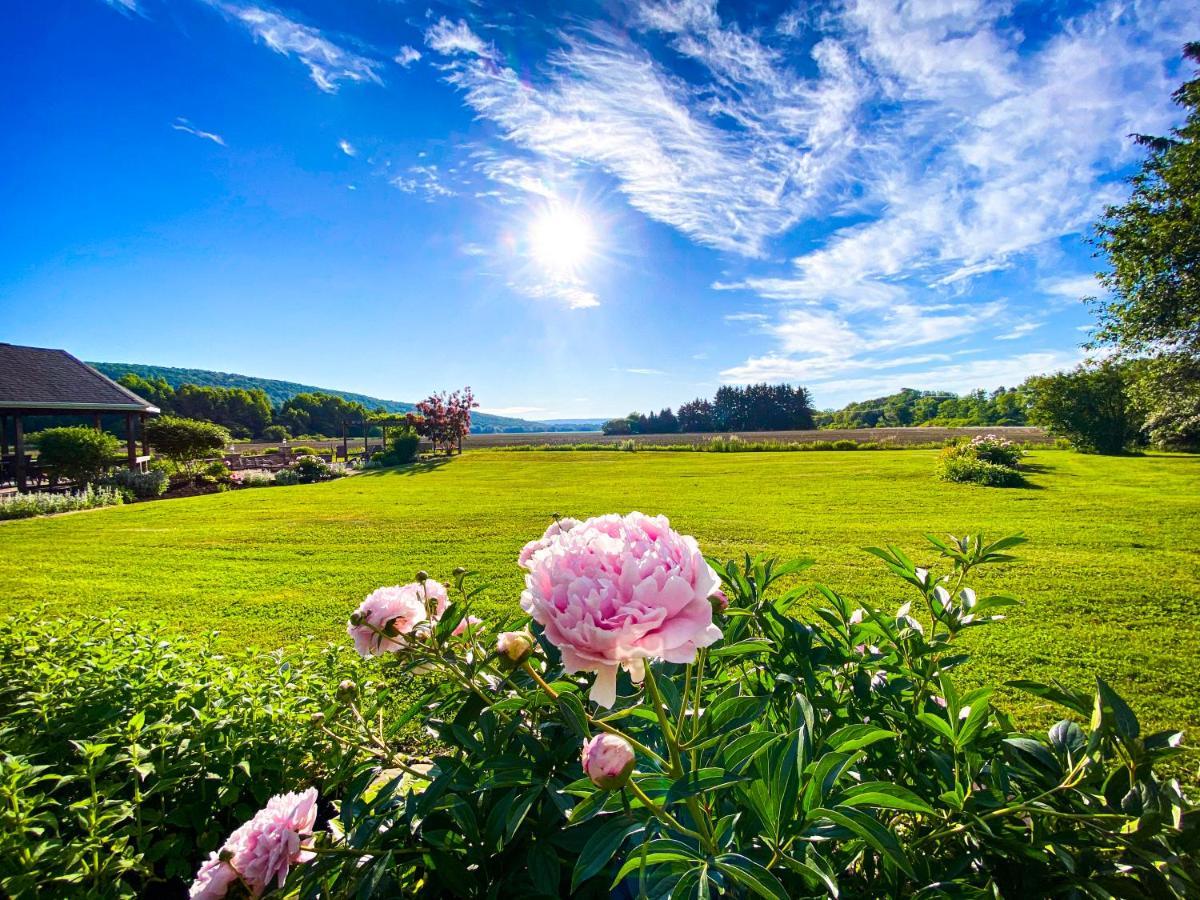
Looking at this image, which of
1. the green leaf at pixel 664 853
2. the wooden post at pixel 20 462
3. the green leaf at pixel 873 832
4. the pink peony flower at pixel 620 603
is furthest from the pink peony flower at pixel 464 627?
the wooden post at pixel 20 462

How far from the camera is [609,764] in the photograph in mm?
690

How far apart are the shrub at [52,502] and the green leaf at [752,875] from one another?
15.8 meters

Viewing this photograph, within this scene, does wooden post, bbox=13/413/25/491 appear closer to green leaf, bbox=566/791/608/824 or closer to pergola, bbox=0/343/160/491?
pergola, bbox=0/343/160/491

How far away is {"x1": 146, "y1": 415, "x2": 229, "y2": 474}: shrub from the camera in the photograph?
16.7 m

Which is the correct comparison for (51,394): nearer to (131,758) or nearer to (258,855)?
(131,758)

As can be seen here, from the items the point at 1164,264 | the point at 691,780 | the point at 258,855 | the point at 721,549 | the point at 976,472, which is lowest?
the point at 721,549

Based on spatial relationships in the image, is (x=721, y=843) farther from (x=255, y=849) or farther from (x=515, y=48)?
(x=515, y=48)

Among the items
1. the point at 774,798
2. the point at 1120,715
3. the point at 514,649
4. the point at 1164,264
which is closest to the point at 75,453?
the point at 514,649

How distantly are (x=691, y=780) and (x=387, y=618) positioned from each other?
2.57ft

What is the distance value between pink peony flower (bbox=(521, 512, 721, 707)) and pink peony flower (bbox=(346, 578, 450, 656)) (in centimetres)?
49

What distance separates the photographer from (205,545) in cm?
762

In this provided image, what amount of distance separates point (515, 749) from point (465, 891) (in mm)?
280

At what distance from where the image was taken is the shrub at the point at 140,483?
13688mm

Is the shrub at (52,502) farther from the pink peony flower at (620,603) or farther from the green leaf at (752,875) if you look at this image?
the green leaf at (752,875)
